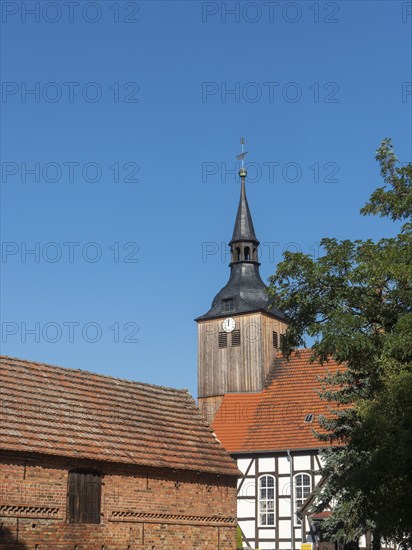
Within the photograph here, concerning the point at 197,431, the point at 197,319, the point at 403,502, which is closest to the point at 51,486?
the point at 197,431

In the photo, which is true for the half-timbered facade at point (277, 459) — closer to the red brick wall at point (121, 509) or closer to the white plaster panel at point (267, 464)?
the white plaster panel at point (267, 464)

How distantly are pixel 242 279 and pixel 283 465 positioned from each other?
38.3 feet

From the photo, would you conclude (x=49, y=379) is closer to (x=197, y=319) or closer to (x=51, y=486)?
(x=51, y=486)

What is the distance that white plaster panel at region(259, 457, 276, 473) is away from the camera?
35812 millimetres

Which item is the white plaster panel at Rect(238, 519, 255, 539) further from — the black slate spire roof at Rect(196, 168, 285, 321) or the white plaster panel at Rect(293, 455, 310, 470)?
the black slate spire roof at Rect(196, 168, 285, 321)

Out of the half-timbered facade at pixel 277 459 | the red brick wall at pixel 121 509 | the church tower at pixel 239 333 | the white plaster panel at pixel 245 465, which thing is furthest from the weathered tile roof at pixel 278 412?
the red brick wall at pixel 121 509

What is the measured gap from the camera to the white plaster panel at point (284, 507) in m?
34.6

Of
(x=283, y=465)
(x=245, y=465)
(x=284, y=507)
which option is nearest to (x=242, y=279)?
(x=245, y=465)

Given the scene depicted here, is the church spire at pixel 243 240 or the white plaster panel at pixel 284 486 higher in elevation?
the church spire at pixel 243 240

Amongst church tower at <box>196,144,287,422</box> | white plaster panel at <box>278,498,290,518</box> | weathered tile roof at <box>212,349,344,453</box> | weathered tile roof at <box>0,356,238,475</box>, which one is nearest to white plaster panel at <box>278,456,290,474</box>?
weathered tile roof at <box>212,349,344,453</box>

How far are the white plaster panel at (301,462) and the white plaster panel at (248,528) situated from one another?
10.4ft

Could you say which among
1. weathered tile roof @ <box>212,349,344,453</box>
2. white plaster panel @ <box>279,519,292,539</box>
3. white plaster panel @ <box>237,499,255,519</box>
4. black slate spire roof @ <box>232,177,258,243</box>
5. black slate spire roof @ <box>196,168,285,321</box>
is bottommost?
white plaster panel @ <box>279,519,292,539</box>

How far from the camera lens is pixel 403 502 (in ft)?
53.5

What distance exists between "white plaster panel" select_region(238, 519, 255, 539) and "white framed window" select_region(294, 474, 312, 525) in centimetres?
213
